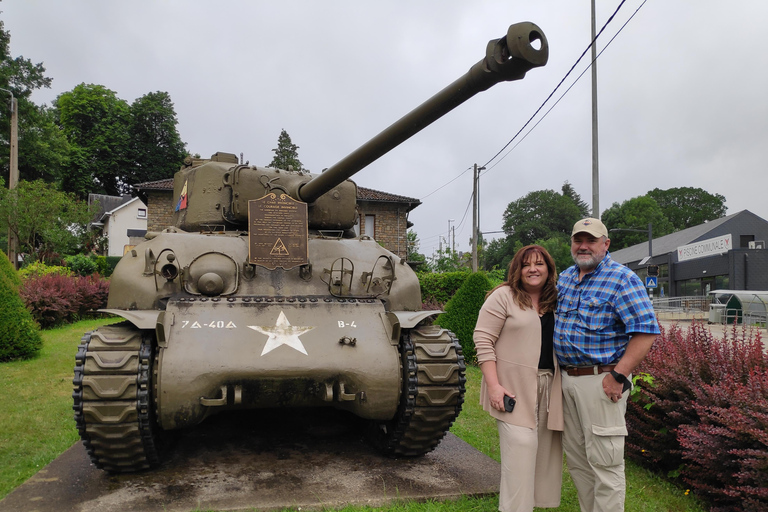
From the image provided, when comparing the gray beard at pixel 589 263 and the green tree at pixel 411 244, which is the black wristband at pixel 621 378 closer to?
the gray beard at pixel 589 263

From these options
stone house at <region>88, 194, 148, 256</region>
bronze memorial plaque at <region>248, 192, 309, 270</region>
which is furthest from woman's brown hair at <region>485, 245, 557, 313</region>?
stone house at <region>88, 194, 148, 256</region>

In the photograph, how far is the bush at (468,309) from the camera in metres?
11.0

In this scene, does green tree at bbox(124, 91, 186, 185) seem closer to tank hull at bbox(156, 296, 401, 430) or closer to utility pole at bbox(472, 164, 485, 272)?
utility pole at bbox(472, 164, 485, 272)

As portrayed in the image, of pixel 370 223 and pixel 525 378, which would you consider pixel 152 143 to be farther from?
pixel 525 378

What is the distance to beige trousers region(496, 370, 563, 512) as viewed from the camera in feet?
11.5

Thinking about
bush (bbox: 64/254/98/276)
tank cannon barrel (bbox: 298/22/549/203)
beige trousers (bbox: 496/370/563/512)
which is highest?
tank cannon barrel (bbox: 298/22/549/203)

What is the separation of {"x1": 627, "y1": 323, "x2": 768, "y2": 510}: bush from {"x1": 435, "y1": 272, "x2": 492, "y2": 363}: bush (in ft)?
16.2

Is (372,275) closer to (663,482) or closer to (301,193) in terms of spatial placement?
(301,193)

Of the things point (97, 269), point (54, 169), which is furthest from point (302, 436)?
point (54, 169)

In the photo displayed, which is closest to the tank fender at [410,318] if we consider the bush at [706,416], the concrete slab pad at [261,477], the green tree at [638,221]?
→ the concrete slab pad at [261,477]

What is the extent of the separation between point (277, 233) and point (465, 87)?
2.12 meters

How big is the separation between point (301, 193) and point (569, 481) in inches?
136

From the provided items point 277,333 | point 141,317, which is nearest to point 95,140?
point 141,317

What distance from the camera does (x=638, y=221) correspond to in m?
67.8
